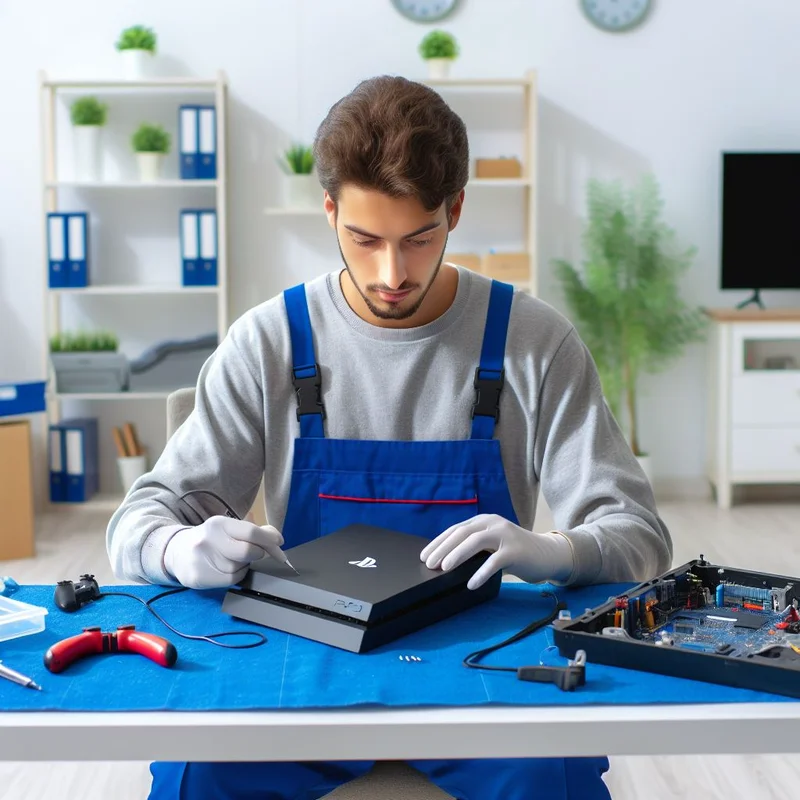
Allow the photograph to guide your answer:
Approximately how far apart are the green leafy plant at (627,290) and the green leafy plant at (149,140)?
1714mm

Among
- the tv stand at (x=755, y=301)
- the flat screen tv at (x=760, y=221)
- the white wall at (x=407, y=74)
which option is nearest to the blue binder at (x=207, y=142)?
the white wall at (x=407, y=74)

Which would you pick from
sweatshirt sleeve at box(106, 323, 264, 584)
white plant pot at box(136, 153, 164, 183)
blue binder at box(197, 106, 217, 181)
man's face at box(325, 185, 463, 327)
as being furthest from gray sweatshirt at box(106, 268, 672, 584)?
white plant pot at box(136, 153, 164, 183)

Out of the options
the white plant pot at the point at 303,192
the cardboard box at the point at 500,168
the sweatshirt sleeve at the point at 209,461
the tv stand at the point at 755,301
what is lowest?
the sweatshirt sleeve at the point at 209,461

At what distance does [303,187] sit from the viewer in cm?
445

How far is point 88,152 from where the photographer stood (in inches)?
176

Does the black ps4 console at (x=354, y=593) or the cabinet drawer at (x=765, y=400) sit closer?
the black ps4 console at (x=354, y=593)

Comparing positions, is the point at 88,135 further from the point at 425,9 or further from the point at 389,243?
the point at 389,243

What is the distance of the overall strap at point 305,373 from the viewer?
156 cm

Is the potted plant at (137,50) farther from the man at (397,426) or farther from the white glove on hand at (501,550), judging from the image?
the white glove on hand at (501,550)

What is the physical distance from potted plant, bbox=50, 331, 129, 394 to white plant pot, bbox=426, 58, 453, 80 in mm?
1702

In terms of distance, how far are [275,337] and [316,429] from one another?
156 mm

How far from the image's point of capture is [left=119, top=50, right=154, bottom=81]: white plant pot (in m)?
4.39

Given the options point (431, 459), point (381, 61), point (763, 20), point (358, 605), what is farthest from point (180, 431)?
point (763, 20)

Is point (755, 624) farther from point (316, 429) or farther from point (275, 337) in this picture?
point (275, 337)
